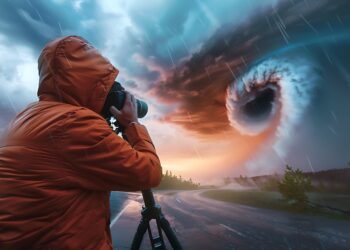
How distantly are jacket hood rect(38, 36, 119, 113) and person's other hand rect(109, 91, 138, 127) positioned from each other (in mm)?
86

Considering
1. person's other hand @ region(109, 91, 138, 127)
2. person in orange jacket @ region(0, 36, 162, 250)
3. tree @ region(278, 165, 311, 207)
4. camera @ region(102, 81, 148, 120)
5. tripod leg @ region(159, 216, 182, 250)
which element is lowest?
tripod leg @ region(159, 216, 182, 250)

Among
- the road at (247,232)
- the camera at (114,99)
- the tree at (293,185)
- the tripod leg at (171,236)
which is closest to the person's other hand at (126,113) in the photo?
the camera at (114,99)

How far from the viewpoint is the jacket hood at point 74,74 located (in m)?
1.56

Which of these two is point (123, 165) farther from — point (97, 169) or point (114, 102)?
point (114, 102)

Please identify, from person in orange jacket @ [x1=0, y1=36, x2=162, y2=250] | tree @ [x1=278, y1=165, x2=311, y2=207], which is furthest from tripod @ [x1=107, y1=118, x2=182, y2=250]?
tree @ [x1=278, y1=165, x2=311, y2=207]

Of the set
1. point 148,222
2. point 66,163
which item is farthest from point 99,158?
point 148,222

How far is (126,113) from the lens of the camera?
1.73 m

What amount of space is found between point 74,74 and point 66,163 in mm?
429

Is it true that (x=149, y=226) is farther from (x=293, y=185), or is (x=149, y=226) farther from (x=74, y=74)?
(x=293, y=185)

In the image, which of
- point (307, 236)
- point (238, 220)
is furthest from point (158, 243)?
point (238, 220)

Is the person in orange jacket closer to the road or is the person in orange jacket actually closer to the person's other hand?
the person's other hand

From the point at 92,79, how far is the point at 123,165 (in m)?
0.46

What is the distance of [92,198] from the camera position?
1.54m

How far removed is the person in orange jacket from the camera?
1.39 metres
